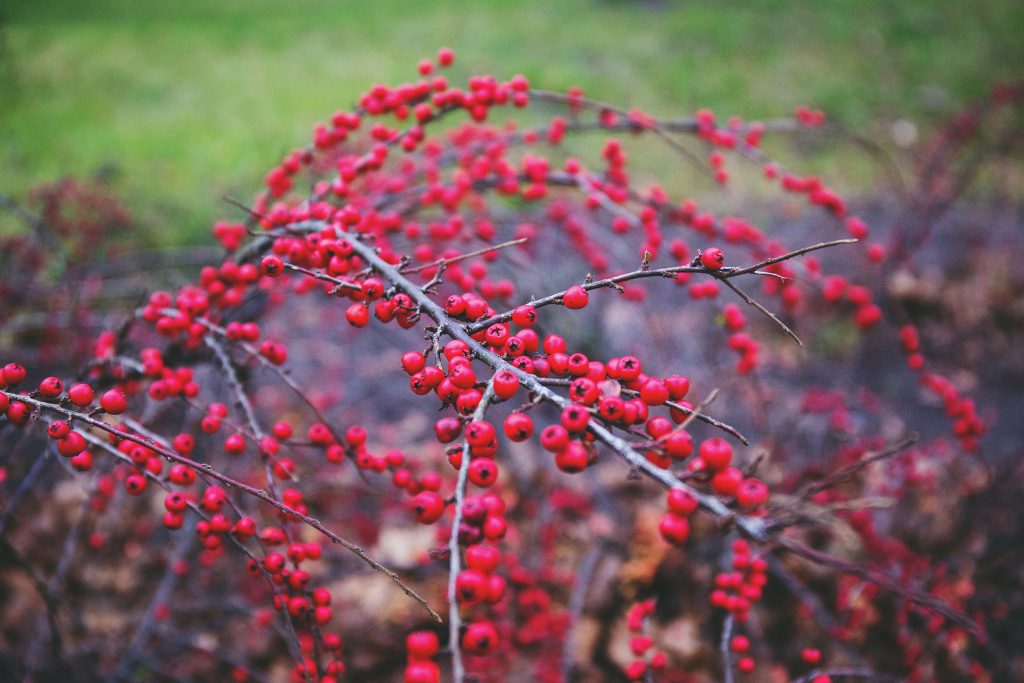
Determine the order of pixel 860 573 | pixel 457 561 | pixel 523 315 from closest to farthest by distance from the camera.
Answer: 1. pixel 457 561
2. pixel 860 573
3. pixel 523 315

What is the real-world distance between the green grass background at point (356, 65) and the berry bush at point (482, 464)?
310cm

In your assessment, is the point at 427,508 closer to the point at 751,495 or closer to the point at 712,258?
the point at 751,495

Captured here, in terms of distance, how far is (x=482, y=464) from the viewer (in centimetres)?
84

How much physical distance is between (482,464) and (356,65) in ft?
29.6

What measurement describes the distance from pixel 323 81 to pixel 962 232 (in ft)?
26.0

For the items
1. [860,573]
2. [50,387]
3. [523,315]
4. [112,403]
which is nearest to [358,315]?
[523,315]

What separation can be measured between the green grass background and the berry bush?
3.10 meters

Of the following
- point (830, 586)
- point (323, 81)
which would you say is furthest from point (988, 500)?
point (323, 81)

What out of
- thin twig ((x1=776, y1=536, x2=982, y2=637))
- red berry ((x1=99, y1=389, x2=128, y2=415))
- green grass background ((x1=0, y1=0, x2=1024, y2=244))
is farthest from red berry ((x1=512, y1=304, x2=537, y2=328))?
green grass background ((x1=0, y1=0, x2=1024, y2=244))

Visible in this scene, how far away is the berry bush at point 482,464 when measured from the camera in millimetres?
884

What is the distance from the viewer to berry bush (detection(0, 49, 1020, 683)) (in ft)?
2.90

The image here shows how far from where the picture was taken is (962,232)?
499cm

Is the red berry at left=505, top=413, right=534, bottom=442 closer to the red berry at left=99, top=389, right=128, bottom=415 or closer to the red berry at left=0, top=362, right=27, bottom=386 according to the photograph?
the red berry at left=99, top=389, right=128, bottom=415

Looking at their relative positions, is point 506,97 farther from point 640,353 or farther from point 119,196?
point 119,196
